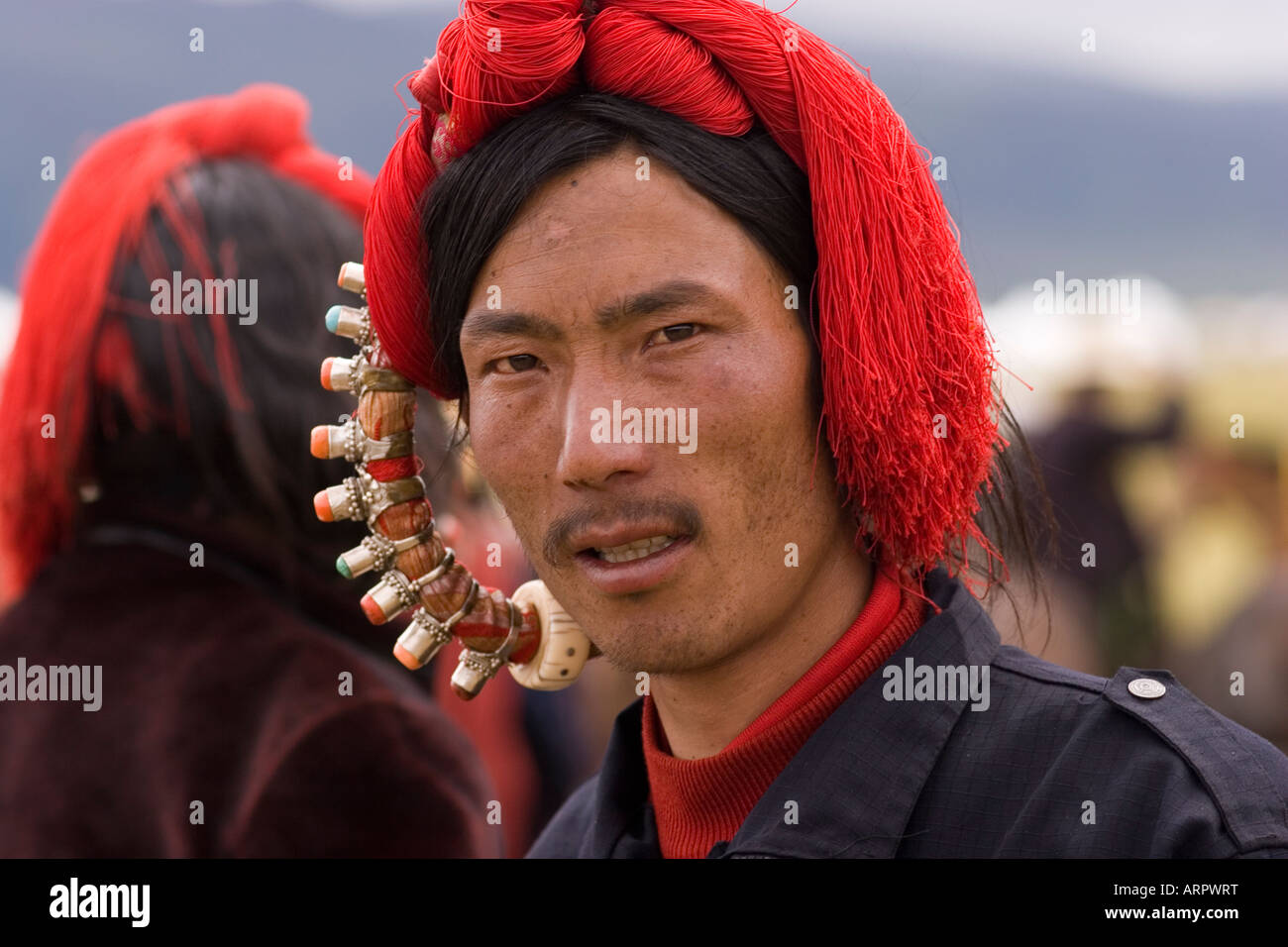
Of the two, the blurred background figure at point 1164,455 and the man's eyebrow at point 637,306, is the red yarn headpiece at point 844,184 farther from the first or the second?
the blurred background figure at point 1164,455

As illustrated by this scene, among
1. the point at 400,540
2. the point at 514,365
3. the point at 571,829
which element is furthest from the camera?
the point at 571,829

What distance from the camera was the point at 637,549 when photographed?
189 cm

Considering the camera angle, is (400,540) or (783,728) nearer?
(783,728)

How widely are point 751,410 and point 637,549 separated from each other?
0.81 ft

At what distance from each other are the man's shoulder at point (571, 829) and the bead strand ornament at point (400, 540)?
29 centimetres

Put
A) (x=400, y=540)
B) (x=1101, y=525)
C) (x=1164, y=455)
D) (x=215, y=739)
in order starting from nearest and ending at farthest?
(x=400, y=540) → (x=215, y=739) → (x=1101, y=525) → (x=1164, y=455)

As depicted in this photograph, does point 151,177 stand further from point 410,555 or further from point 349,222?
point 410,555

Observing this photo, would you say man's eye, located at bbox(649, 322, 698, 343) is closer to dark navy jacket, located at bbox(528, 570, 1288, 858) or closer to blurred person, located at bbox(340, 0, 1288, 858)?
blurred person, located at bbox(340, 0, 1288, 858)

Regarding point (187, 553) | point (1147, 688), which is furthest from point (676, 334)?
point (187, 553)

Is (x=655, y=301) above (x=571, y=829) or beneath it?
above

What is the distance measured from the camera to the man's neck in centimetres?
196

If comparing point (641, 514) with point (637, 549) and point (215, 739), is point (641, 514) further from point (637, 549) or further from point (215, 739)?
point (215, 739)

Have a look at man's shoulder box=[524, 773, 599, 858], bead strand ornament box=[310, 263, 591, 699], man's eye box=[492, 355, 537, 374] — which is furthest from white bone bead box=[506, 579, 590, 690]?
man's eye box=[492, 355, 537, 374]

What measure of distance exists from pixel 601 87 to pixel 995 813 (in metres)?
1.12
